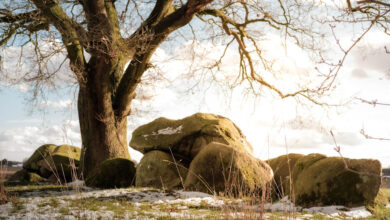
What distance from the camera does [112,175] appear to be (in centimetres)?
991

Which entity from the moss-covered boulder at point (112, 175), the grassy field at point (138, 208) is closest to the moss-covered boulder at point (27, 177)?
the moss-covered boulder at point (112, 175)

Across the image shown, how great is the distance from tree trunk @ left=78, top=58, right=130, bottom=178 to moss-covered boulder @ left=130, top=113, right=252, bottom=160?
0.66 metres

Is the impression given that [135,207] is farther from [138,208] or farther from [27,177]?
[27,177]

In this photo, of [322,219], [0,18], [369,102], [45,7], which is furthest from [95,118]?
[369,102]

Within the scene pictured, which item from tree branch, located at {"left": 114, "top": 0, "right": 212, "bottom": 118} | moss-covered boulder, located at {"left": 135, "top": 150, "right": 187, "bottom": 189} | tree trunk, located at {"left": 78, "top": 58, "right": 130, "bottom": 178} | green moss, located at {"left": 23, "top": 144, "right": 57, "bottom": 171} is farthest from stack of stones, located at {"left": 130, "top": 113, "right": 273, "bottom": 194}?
green moss, located at {"left": 23, "top": 144, "right": 57, "bottom": 171}

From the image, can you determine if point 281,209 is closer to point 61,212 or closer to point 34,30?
point 61,212

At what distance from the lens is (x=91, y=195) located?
7.72 metres

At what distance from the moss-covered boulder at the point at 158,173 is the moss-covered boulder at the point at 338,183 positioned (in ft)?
10.9

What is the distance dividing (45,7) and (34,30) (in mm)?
2211

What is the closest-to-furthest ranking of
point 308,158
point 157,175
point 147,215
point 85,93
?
point 147,215, point 308,158, point 157,175, point 85,93

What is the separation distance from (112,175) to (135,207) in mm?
3806

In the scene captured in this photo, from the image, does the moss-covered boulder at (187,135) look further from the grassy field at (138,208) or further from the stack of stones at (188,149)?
the grassy field at (138,208)

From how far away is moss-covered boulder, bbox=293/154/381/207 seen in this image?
23.9 ft

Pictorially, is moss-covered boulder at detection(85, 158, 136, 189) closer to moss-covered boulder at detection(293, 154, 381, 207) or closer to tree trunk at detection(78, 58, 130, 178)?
tree trunk at detection(78, 58, 130, 178)
